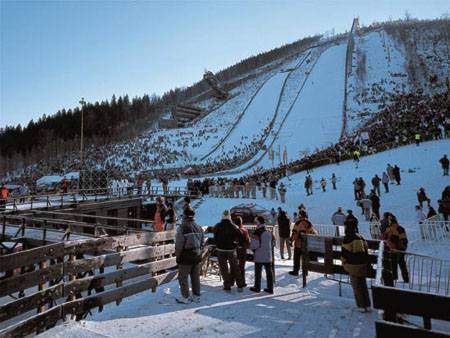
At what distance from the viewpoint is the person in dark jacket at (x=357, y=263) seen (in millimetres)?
6023

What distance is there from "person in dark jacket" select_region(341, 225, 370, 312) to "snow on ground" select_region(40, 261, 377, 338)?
9.6 inches

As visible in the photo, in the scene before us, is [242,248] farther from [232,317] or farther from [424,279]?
[424,279]

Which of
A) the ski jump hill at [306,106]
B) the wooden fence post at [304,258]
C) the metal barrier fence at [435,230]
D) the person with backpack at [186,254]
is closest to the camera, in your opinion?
the person with backpack at [186,254]

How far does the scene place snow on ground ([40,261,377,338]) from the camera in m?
5.04

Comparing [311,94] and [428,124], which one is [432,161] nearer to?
[428,124]

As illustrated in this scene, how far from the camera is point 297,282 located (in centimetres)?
812

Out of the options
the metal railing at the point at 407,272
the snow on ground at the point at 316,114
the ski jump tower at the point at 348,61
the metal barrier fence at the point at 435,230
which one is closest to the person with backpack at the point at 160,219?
the metal railing at the point at 407,272

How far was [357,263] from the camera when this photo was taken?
6.12 metres

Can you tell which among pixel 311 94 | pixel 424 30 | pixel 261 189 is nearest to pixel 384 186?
pixel 261 189

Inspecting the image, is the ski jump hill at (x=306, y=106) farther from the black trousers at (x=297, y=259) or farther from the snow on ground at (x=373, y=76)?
the black trousers at (x=297, y=259)

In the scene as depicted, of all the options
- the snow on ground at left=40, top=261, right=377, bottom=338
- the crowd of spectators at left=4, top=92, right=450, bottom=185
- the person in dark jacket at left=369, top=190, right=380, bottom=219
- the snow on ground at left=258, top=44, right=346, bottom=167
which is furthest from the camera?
the snow on ground at left=258, top=44, right=346, bottom=167

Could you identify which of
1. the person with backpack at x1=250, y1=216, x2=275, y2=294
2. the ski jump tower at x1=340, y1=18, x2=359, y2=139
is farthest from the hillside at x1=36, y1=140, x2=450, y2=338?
the ski jump tower at x1=340, y1=18, x2=359, y2=139

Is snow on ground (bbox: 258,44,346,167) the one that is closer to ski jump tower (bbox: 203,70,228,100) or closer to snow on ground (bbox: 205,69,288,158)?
snow on ground (bbox: 205,69,288,158)

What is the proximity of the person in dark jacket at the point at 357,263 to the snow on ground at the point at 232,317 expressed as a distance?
0.80ft
